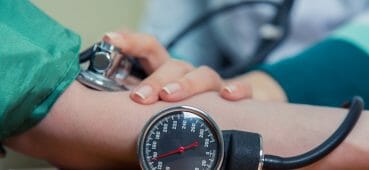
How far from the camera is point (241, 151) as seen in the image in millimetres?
499

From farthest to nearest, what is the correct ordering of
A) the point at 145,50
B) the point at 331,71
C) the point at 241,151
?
the point at 331,71 → the point at 145,50 → the point at 241,151

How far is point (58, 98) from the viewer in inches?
23.0

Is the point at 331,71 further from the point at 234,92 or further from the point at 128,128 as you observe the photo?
the point at 128,128

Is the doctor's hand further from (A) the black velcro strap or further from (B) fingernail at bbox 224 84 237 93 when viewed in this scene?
(A) the black velcro strap

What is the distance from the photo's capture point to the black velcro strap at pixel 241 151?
1.63ft

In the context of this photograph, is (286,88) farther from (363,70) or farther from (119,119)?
(119,119)

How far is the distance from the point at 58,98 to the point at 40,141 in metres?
0.06

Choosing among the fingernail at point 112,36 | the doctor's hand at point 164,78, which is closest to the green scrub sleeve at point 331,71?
the doctor's hand at point 164,78

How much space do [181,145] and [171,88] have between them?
104mm

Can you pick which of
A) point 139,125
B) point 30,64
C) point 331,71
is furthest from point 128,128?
point 331,71

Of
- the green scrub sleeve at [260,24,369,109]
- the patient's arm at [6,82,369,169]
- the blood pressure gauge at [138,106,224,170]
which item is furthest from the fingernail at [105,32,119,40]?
the green scrub sleeve at [260,24,369,109]

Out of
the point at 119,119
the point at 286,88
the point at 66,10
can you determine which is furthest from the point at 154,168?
the point at 66,10

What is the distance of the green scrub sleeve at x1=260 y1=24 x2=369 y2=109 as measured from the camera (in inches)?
33.5

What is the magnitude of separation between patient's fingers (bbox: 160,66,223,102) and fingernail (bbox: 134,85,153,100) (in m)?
0.01
